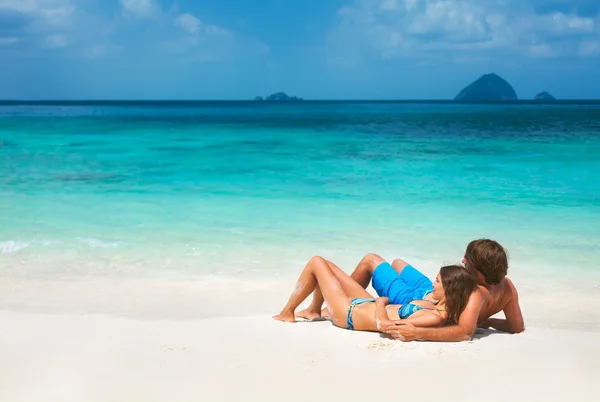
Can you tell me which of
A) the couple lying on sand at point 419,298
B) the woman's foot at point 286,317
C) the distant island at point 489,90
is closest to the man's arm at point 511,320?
the couple lying on sand at point 419,298

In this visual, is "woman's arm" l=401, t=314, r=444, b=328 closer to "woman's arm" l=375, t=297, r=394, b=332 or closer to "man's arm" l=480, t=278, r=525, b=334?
"woman's arm" l=375, t=297, r=394, b=332

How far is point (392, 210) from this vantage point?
366 inches

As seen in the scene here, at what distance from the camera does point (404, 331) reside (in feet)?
12.5

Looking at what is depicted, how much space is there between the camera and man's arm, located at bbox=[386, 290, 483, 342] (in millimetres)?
3807

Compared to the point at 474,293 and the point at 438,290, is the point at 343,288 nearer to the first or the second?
the point at 438,290

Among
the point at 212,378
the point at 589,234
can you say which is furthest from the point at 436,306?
the point at 589,234

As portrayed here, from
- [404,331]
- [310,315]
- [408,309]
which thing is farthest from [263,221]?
[404,331]

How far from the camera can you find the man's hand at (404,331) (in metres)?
3.81

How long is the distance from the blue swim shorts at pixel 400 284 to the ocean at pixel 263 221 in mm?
Result: 1099

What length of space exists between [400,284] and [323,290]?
0.48 m

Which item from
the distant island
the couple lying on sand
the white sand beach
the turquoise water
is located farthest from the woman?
the distant island

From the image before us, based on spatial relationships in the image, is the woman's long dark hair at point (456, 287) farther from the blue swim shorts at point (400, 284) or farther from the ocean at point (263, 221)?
the ocean at point (263, 221)

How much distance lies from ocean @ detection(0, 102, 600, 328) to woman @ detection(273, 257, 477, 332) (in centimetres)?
82

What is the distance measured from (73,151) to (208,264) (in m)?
12.8
